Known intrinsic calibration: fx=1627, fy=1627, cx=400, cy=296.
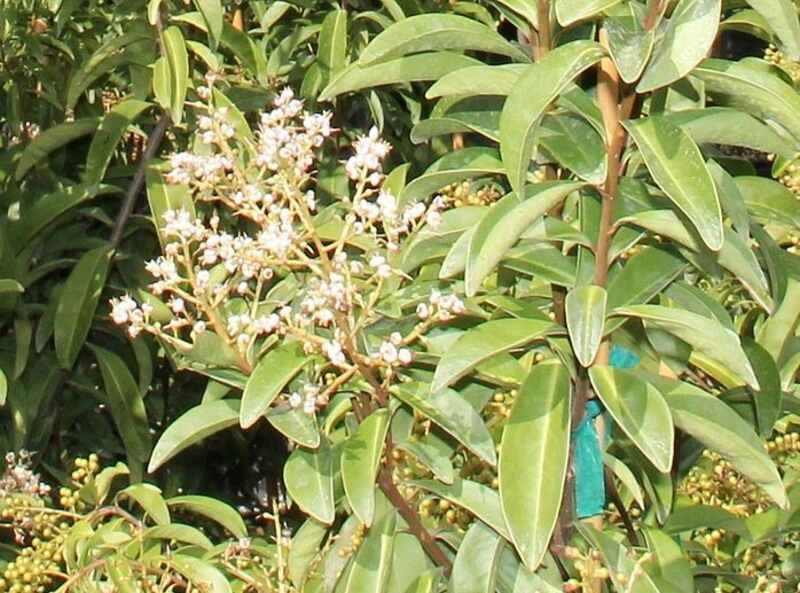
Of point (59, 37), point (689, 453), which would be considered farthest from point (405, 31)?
point (59, 37)

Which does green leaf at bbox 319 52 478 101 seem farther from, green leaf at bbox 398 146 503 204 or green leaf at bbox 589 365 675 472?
green leaf at bbox 589 365 675 472

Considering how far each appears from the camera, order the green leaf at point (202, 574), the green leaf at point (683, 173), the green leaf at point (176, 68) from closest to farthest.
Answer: the green leaf at point (683, 173)
the green leaf at point (202, 574)
the green leaf at point (176, 68)

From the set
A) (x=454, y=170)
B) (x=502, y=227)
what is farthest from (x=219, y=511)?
(x=502, y=227)

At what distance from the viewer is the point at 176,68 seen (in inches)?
92.2

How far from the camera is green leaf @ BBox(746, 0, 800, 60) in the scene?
1.34 metres

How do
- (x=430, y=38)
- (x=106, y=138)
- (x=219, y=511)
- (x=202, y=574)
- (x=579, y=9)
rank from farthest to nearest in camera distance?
(x=106, y=138) < (x=219, y=511) < (x=202, y=574) < (x=430, y=38) < (x=579, y=9)

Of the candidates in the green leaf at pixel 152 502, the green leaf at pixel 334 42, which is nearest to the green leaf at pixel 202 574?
the green leaf at pixel 152 502

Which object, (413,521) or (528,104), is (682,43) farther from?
(413,521)

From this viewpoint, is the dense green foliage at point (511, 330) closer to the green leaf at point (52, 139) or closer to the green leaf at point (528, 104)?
the green leaf at point (528, 104)

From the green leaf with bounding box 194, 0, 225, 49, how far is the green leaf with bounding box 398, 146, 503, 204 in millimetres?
649

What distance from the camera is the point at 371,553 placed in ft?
4.92

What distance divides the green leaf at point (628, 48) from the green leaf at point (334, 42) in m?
1.22

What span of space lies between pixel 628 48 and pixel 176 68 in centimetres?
114

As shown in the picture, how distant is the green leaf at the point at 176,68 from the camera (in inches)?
90.6
